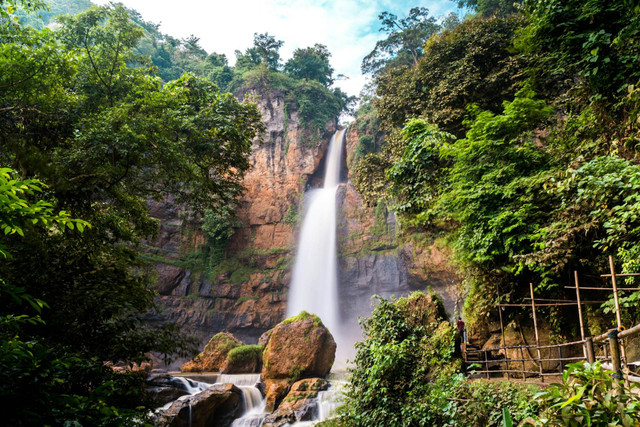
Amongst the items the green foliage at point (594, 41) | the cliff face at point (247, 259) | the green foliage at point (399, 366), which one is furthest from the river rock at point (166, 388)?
the green foliage at point (594, 41)

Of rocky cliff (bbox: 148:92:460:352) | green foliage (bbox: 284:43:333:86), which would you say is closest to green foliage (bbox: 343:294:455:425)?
rocky cliff (bbox: 148:92:460:352)

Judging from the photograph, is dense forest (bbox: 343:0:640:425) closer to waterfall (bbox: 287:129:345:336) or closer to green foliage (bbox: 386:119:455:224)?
green foliage (bbox: 386:119:455:224)

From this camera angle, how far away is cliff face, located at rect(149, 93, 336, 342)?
25203 millimetres

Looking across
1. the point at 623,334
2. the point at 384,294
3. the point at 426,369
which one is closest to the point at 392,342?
the point at 426,369

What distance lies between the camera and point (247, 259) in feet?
87.9

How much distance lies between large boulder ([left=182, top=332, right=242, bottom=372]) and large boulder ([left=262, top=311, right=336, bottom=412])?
3.88 m

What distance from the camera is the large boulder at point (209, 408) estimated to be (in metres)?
11.4

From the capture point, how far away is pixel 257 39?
33938mm

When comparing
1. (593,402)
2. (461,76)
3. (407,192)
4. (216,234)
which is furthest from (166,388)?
(461,76)

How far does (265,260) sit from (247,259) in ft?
4.25

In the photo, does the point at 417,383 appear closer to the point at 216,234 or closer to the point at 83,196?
the point at 83,196

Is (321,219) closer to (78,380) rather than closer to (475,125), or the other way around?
(475,125)

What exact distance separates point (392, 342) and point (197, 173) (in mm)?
5781

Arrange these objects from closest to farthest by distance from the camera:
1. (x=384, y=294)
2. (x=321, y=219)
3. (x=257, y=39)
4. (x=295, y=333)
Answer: (x=295, y=333), (x=384, y=294), (x=321, y=219), (x=257, y=39)
